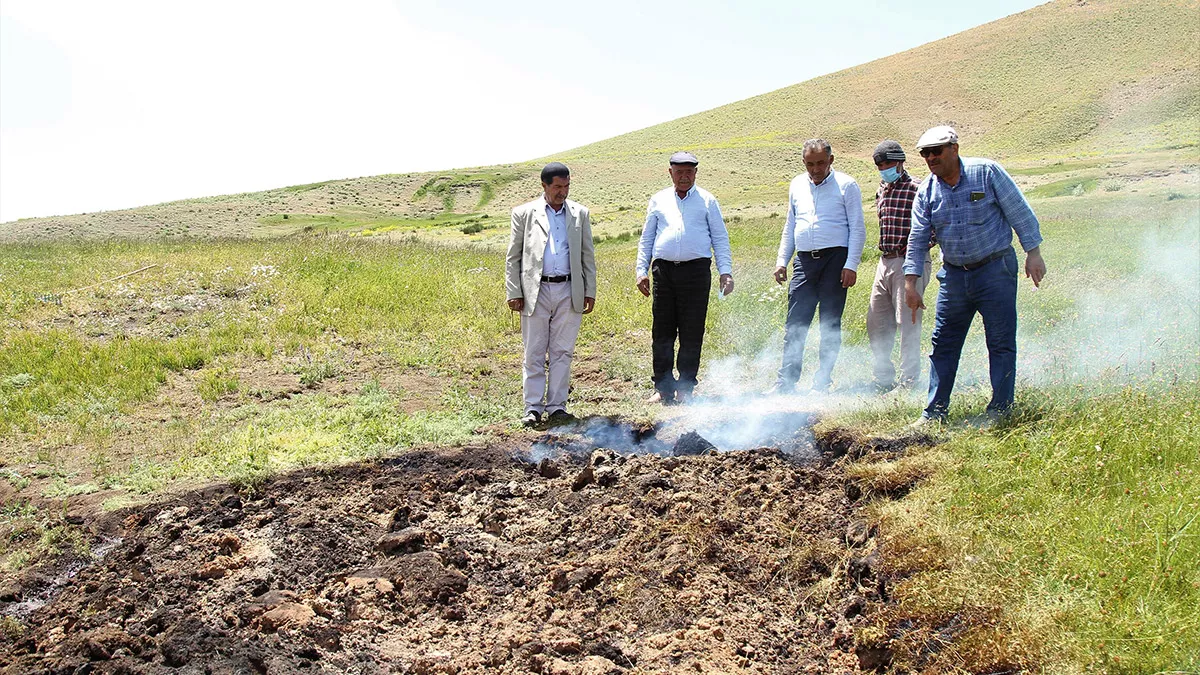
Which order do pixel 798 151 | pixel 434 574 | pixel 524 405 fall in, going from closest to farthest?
pixel 434 574 → pixel 524 405 → pixel 798 151

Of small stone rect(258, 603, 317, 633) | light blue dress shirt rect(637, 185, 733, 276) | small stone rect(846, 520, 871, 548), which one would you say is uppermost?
light blue dress shirt rect(637, 185, 733, 276)

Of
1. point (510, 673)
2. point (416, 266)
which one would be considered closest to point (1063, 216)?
point (416, 266)

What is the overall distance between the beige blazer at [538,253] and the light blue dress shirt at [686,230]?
1.62 feet

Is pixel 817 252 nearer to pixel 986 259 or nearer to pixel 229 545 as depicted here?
pixel 986 259

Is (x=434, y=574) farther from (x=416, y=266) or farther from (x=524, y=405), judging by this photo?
(x=416, y=266)

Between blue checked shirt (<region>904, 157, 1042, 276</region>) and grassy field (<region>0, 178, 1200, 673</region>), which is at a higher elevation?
blue checked shirt (<region>904, 157, 1042, 276</region>)

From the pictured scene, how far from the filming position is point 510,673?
138 inches

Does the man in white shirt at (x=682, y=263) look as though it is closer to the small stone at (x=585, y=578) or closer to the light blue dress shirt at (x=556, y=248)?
the light blue dress shirt at (x=556, y=248)

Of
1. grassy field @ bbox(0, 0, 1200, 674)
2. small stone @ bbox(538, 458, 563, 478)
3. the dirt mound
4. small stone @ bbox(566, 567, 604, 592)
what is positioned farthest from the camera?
small stone @ bbox(538, 458, 563, 478)

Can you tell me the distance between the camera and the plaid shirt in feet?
22.1

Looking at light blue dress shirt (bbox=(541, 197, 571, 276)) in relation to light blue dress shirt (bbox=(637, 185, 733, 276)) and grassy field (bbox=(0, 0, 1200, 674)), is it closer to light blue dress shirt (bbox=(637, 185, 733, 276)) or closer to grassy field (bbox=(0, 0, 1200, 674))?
light blue dress shirt (bbox=(637, 185, 733, 276))

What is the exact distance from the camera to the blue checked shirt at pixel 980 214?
197 inches

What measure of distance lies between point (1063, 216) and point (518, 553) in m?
16.7

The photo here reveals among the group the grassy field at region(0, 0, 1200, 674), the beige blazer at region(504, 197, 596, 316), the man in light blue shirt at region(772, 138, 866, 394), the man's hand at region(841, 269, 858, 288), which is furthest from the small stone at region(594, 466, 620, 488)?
the man's hand at region(841, 269, 858, 288)
